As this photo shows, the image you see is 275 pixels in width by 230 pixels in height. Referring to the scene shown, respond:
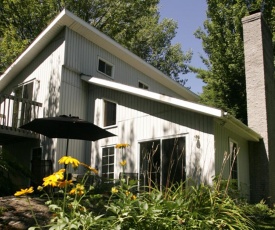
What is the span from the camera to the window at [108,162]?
37.0 feet

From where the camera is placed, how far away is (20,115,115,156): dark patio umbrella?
8242 mm

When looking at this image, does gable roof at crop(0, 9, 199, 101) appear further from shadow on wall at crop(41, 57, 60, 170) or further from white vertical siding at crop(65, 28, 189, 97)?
shadow on wall at crop(41, 57, 60, 170)

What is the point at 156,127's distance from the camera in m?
10.2

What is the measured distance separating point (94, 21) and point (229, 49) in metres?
10.9

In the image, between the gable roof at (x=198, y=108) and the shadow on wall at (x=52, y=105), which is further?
the shadow on wall at (x=52, y=105)

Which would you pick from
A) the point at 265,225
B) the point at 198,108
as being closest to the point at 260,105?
the point at 198,108

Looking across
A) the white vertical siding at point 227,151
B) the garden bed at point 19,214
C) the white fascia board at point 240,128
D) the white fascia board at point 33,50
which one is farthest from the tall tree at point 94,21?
the garden bed at point 19,214

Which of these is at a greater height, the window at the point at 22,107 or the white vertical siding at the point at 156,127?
the window at the point at 22,107

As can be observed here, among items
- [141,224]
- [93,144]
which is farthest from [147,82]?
[141,224]

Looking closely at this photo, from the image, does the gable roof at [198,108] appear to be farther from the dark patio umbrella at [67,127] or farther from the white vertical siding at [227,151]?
the dark patio umbrella at [67,127]

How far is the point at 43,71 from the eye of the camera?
523 inches

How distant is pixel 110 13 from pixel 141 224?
73.5ft

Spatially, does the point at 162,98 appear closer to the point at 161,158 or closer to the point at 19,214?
the point at 161,158

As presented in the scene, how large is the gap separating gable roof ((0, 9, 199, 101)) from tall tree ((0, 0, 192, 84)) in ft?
22.7
